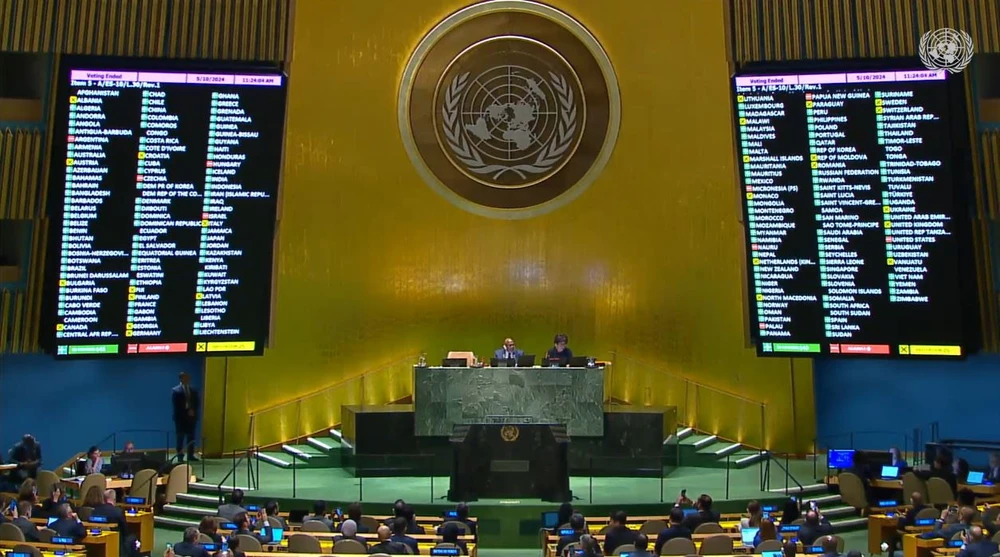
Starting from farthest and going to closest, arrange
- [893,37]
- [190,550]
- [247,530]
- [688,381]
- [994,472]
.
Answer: [688,381] → [893,37] → [994,472] → [247,530] → [190,550]

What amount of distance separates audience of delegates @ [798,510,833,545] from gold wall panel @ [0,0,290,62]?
9.46 metres

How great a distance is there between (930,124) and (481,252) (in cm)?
751

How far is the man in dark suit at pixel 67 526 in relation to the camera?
10.9m

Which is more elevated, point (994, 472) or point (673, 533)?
point (994, 472)

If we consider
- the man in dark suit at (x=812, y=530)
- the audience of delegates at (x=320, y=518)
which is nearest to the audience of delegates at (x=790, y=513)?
the man in dark suit at (x=812, y=530)

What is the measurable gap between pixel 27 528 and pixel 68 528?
44cm

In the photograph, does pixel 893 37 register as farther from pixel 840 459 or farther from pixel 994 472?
pixel 994 472

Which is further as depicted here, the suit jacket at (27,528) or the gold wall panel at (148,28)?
the gold wall panel at (148,28)

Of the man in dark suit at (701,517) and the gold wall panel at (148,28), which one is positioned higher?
the gold wall panel at (148,28)

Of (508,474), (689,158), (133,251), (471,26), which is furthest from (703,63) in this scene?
(133,251)

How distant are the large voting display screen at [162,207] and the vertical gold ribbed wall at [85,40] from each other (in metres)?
1.42

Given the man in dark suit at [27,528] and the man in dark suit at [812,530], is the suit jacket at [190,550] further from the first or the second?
the man in dark suit at [812,530]

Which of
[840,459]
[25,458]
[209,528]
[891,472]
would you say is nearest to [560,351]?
[840,459]

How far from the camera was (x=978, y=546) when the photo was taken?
9297 millimetres
